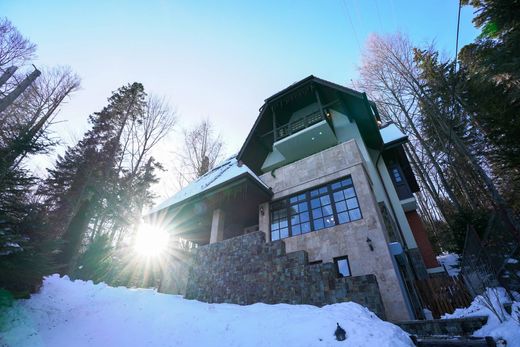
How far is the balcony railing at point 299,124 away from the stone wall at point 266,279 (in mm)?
7006

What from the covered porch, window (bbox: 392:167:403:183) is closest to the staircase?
the covered porch

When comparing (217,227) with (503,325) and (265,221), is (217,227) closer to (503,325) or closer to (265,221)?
(265,221)

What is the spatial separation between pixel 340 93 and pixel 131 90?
18683 millimetres

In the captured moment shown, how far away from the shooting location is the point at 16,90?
47.0ft

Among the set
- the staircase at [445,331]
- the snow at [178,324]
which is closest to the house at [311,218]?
the staircase at [445,331]

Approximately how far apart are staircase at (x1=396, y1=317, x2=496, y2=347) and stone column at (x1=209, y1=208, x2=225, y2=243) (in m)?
8.04

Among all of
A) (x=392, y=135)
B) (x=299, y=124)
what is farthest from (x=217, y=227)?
(x=392, y=135)

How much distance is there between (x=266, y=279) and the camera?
7.38 meters

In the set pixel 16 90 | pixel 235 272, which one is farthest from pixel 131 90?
pixel 235 272

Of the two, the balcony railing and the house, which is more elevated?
the balcony railing

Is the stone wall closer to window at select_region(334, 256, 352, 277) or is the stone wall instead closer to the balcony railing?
A: window at select_region(334, 256, 352, 277)

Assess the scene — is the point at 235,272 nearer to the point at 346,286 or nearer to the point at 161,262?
the point at 346,286

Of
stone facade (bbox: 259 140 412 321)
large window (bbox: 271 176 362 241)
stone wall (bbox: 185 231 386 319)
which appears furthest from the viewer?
large window (bbox: 271 176 362 241)

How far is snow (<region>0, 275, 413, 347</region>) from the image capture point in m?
4.55
